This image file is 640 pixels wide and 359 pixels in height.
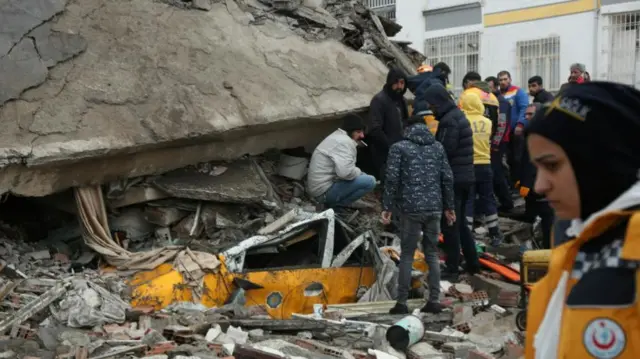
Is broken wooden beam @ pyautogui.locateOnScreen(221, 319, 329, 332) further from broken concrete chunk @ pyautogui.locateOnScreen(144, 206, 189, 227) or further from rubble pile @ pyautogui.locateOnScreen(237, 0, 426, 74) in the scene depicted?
rubble pile @ pyautogui.locateOnScreen(237, 0, 426, 74)

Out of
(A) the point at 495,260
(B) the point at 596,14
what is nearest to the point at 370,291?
(A) the point at 495,260

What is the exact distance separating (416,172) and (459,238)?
133 centimetres

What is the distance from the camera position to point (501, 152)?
9.15m

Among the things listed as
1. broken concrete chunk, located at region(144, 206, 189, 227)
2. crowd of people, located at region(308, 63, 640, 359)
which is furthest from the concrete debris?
crowd of people, located at region(308, 63, 640, 359)

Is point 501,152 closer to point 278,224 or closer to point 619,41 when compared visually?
point 278,224

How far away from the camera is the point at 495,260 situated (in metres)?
7.78

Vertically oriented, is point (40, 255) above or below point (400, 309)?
above

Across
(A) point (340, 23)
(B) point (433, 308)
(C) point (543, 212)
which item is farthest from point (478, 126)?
(A) point (340, 23)

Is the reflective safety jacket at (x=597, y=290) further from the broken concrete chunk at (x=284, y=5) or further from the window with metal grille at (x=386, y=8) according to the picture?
the window with metal grille at (x=386, y=8)

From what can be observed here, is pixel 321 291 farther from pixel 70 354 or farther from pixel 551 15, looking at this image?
pixel 551 15

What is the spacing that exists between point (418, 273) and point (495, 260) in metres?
1.22

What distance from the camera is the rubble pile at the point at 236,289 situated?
5441mm

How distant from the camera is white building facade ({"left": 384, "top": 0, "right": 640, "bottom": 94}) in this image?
15.7 metres

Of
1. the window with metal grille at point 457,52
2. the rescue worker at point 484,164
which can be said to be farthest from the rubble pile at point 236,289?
the window with metal grille at point 457,52
